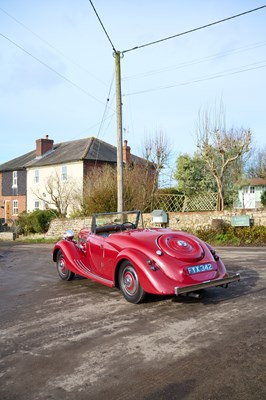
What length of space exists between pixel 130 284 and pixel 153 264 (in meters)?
0.58

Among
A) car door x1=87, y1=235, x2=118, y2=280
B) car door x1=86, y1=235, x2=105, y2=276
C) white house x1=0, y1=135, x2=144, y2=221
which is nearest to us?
car door x1=87, y1=235, x2=118, y2=280

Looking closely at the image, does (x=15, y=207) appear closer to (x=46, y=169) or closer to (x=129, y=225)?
(x=46, y=169)

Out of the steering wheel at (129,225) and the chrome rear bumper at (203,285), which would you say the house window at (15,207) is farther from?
the chrome rear bumper at (203,285)

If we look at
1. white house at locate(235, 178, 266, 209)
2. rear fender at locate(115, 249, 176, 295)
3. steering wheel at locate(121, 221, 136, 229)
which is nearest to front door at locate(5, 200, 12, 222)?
white house at locate(235, 178, 266, 209)

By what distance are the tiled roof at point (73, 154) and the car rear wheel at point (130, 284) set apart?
92.2ft

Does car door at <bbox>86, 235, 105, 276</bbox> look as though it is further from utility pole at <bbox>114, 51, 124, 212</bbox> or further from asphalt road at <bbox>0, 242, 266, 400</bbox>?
utility pole at <bbox>114, 51, 124, 212</bbox>

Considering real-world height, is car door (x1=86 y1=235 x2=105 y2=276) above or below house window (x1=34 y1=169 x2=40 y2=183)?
below

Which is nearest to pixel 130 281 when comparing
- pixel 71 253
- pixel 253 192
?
pixel 71 253

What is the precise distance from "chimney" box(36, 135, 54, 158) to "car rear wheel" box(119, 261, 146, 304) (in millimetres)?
35187

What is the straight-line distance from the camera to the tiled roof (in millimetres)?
34781

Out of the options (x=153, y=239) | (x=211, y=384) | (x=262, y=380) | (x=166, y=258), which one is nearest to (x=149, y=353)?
(x=211, y=384)

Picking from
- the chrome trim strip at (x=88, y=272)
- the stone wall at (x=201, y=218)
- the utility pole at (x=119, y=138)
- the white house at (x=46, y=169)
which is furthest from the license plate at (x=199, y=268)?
the white house at (x=46, y=169)

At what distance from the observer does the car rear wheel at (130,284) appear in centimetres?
566

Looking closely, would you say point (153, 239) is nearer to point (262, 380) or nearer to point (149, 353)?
point (149, 353)
